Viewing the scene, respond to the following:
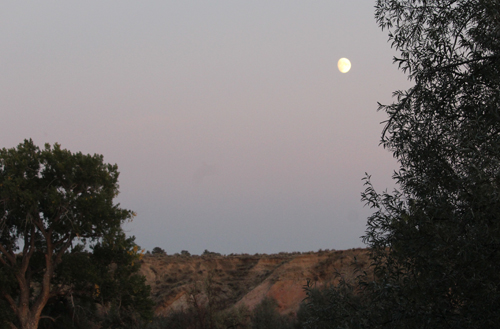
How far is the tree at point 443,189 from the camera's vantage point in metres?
5.65

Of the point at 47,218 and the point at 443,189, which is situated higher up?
the point at 47,218

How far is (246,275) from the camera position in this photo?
46156mm

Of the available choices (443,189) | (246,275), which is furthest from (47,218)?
(246,275)

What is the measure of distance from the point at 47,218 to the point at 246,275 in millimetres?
26526

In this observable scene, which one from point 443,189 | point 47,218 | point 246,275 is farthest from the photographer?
point 246,275

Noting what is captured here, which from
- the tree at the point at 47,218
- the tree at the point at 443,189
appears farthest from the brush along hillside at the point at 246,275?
the tree at the point at 443,189

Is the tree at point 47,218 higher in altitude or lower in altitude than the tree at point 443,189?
higher

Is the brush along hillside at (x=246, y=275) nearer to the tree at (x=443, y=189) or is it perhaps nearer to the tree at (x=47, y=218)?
the tree at (x=47, y=218)

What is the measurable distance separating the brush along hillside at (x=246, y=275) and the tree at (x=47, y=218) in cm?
1163

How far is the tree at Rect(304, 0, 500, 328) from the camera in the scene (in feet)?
18.5

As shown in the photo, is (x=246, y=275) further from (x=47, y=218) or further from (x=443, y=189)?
(x=443, y=189)

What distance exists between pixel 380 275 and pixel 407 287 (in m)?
0.72

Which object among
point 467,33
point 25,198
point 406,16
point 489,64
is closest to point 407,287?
point 489,64

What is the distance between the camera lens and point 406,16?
8.91 meters
